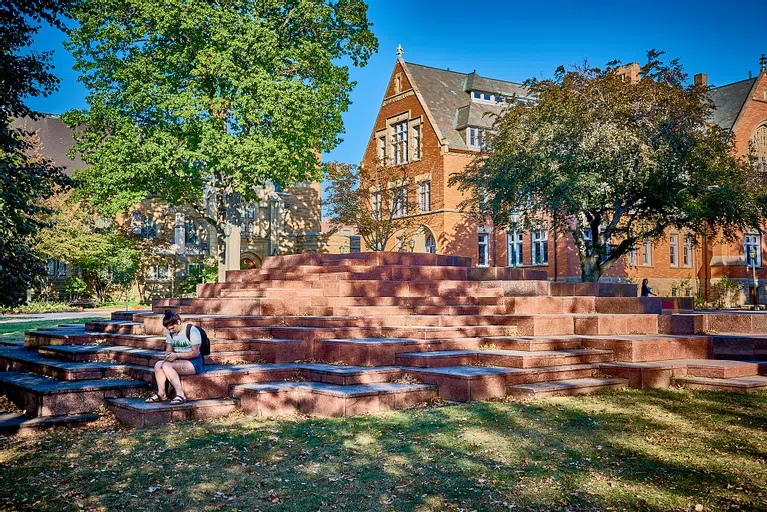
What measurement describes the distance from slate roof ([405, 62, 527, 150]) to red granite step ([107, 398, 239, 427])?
1478 inches

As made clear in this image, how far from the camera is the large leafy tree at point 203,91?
2633cm

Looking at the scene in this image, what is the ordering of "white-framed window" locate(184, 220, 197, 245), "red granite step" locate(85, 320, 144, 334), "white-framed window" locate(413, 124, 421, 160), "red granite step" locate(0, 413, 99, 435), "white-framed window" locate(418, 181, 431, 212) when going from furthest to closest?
1. "white-framed window" locate(184, 220, 197, 245)
2. "white-framed window" locate(413, 124, 421, 160)
3. "white-framed window" locate(418, 181, 431, 212)
4. "red granite step" locate(85, 320, 144, 334)
5. "red granite step" locate(0, 413, 99, 435)

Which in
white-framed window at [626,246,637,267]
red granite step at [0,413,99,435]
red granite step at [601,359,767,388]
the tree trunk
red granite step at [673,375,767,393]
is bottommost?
red granite step at [0,413,99,435]

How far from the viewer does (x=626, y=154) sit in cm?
2623

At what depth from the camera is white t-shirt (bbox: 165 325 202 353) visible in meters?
10.1

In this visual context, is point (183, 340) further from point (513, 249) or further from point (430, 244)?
point (513, 249)

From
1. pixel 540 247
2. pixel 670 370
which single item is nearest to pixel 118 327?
pixel 670 370

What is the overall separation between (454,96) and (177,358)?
42.9 m

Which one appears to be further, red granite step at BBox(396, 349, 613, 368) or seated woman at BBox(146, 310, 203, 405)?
red granite step at BBox(396, 349, 613, 368)

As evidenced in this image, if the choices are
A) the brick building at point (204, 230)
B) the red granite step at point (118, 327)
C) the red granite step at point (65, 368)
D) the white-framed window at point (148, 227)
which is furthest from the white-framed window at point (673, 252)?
the red granite step at point (65, 368)

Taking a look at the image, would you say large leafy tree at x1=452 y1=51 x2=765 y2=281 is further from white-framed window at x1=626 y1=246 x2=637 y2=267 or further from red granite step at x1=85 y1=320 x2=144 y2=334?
white-framed window at x1=626 y1=246 x2=637 y2=267

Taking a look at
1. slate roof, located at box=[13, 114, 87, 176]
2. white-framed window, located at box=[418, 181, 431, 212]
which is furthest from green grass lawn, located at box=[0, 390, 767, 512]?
slate roof, located at box=[13, 114, 87, 176]

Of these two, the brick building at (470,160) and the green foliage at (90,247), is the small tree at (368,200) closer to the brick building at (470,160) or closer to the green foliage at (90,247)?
the brick building at (470,160)

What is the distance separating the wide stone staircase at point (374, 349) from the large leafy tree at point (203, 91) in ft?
32.2
